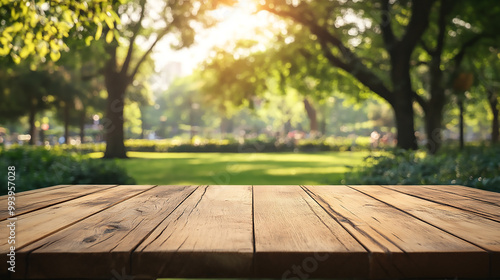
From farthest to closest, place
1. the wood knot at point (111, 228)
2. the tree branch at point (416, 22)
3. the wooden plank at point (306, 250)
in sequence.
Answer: the tree branch at point (416, 22) → the wood knot at point (111, 228) → the wooden plank at point (306, 250)

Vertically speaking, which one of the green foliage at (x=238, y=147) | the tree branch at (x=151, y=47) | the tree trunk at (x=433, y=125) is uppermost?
the tree branch at (x=151, y=47)

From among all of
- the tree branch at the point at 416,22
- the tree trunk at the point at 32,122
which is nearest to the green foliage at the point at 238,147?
the tree trunk at the point at 32,122

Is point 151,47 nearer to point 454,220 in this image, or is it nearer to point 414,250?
point 454,220

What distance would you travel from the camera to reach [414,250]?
1.20 m

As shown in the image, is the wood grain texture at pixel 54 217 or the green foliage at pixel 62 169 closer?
the wood grain texture at pixel 54 217

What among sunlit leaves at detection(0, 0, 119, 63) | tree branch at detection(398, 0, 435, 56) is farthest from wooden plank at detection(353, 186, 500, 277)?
tree branch at detection(398, 0, 435, 56)

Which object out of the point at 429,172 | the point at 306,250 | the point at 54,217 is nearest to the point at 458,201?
the point at 306,250

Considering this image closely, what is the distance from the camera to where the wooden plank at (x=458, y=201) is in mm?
1849

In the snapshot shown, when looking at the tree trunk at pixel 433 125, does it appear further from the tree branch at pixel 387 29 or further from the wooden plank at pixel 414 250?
the wooden plank at pixel 414 250

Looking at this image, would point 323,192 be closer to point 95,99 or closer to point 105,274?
point 105,274

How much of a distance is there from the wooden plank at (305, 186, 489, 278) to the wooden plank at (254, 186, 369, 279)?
48 millimetres

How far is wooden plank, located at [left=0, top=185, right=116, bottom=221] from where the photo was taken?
73.5 inches

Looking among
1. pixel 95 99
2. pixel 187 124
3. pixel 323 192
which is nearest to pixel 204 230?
pixel 323 192

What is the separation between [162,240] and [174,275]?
17cm
